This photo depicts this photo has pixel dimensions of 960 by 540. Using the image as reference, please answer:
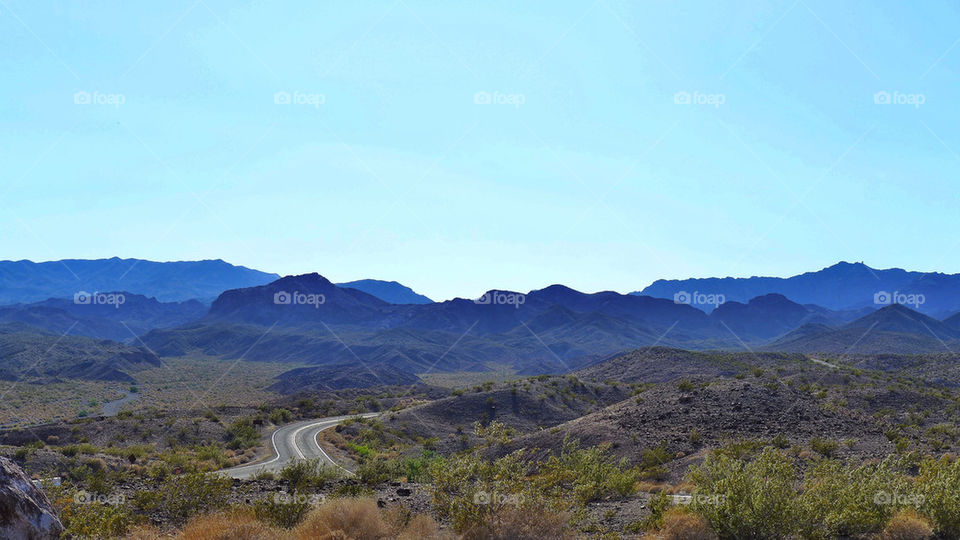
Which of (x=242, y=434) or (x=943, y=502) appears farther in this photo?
(x=242, y=434)

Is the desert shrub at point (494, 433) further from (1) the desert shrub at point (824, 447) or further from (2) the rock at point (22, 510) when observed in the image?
(1) the desert shrub at point (824, 447)

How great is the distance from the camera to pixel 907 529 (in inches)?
409

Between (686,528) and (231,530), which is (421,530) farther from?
(686,528)

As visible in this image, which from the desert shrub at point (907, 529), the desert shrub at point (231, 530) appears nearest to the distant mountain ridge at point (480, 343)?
the desert shrub at point (231, 530)

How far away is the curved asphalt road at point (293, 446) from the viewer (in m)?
28.2

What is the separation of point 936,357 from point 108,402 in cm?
10986

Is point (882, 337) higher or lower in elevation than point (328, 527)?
higher

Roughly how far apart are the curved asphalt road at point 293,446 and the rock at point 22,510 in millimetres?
18973

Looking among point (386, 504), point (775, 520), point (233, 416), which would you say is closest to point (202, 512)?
point (386, 504)

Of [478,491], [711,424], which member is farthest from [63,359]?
[478,491]

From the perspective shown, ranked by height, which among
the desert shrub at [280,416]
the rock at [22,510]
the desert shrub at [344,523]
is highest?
the rock at [22,510]

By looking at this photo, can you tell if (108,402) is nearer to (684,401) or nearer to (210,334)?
(684,401)

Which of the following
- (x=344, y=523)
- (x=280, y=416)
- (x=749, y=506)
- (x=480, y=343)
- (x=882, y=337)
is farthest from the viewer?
(x=480, y=343)

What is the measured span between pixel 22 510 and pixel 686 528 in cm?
1048
